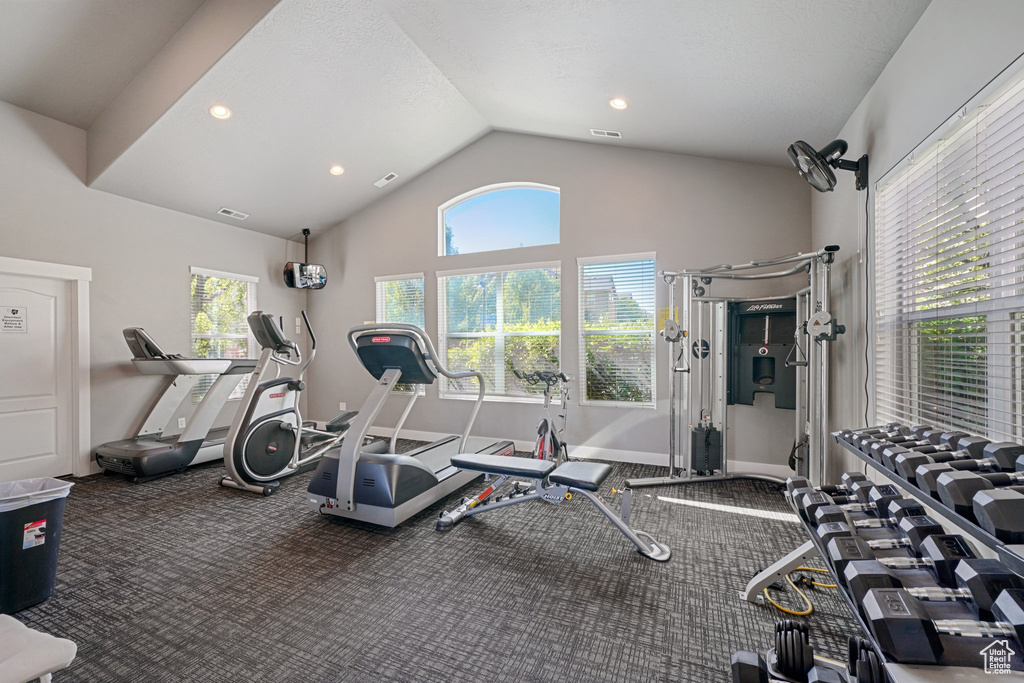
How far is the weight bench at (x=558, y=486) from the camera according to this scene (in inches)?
102

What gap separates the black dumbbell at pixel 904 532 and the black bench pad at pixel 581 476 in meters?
1.38

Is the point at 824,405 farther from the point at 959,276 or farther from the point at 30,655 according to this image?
the point at 30,655

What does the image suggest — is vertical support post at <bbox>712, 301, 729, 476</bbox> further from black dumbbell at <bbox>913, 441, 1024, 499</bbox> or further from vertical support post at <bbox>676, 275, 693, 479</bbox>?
black dumbbell at <bbox>913, 441, 1024, 499</bbox>

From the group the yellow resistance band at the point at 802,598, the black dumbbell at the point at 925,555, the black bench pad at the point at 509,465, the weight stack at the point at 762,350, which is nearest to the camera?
the black dumbbell at the point at 925,555

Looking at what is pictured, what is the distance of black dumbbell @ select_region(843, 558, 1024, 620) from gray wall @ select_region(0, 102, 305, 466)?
596cm

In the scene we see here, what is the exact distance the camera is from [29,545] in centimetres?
207

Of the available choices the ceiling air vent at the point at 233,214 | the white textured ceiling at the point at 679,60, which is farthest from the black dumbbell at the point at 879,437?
the ceiling air vent at the point at 233,214

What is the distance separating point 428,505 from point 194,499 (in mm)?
2013

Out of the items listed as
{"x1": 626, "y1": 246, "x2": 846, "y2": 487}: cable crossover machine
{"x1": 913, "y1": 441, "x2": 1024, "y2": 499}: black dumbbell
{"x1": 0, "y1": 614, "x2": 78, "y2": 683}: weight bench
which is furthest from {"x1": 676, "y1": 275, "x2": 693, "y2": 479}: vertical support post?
{"x1": 0, "y1": 614, "x2": 78, "y2": 683}: weight bench

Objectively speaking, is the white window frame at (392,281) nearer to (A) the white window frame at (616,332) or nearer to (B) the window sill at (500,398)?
(B) the window sill at (500,398)

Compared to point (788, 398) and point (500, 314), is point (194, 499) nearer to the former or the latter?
point (500, 314)

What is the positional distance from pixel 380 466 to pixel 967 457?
2.85 m

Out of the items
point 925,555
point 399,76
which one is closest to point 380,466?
point 925,555

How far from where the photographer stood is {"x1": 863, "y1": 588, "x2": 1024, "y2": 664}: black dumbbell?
87cm
